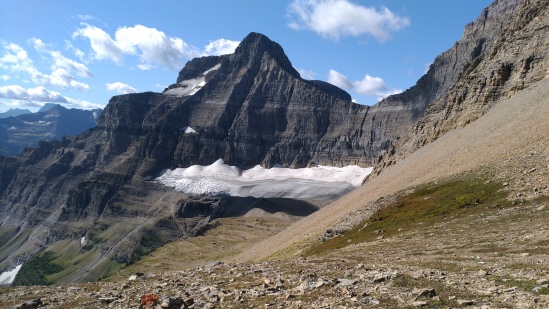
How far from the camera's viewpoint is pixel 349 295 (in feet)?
60.8

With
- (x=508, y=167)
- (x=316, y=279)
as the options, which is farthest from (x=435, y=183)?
(x=316, y=279)

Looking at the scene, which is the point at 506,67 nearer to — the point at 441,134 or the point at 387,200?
the point at 441,134

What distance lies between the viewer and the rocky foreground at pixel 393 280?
56.4 feet

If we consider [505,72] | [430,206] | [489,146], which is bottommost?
[430,206]

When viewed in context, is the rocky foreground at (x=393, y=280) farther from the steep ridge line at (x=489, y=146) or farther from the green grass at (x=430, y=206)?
the steep ridge line at (x=489, y=146)

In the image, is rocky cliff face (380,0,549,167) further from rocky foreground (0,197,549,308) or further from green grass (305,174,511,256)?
rocky foreground (0,197,549,308)

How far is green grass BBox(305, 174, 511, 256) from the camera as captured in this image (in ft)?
138

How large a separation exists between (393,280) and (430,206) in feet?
102

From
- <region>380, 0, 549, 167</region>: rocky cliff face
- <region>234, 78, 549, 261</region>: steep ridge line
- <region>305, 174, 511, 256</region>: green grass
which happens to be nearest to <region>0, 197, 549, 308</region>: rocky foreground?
<region>305, 174, 511, 256</region>: green grass

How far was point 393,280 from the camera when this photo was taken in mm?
20094

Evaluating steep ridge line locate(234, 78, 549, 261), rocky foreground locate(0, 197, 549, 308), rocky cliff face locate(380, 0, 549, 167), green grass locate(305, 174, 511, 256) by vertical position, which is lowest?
rocky foreground locate(0, 197, 549, 308)

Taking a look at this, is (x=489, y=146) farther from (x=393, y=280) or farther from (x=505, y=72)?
(x=505, y=72)

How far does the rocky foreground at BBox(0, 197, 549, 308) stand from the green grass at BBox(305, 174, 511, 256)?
526 centimetres

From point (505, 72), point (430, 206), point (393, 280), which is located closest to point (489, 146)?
point (430, 206)
